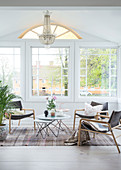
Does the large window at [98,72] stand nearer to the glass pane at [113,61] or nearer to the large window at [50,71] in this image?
the glass pane at [113,61]

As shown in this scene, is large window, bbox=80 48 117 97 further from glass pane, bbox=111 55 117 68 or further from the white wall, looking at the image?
the white wall

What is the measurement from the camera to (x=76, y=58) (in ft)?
23.3

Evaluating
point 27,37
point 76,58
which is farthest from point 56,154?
point 27,37

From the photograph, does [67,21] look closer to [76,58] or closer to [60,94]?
[76,58]

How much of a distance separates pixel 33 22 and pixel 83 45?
1.69 m

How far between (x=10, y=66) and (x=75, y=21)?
8.24ft

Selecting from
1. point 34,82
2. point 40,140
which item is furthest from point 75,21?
point 40,140

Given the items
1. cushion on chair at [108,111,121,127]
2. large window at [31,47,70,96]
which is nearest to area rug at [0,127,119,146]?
cushion on chair at [108,111,121,127]

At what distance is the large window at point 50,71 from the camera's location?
725 centimetres

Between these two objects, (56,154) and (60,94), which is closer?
(56,154)

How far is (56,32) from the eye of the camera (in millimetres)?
7117

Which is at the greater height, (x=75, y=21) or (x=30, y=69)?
(x=75, y=21)

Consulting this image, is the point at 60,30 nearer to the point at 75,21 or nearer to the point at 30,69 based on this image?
the point at 75,21

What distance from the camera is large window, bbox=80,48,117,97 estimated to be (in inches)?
287
